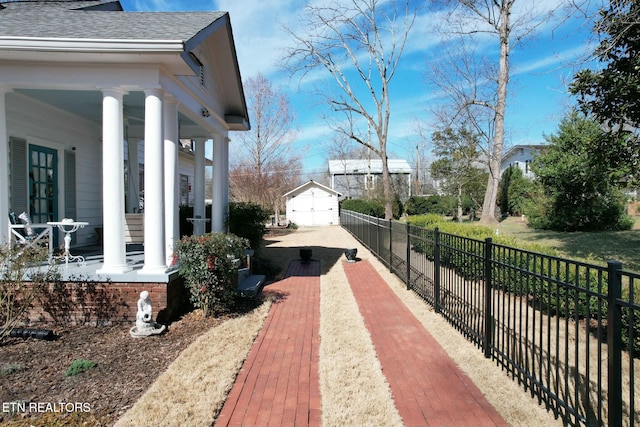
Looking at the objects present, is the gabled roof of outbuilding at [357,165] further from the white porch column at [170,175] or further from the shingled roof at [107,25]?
the white porch column at [170,175]

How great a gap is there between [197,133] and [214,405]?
7.79m

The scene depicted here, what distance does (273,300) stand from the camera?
6945mm

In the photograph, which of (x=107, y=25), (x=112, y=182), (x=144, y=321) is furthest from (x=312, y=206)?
(x=144, y=321)

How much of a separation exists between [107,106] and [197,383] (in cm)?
388

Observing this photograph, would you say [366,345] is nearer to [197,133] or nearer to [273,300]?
[273,300]

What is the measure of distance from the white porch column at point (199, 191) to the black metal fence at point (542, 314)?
4368 millimetres

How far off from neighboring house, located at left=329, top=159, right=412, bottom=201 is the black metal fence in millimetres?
29957

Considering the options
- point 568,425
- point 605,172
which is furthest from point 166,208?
point 605,172

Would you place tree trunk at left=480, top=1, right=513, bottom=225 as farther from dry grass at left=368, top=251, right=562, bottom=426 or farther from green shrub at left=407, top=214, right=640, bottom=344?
dry grass at left=368, top=251, right=562, bottom=426

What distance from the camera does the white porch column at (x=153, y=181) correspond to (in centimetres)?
538

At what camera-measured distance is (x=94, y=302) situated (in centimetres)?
525

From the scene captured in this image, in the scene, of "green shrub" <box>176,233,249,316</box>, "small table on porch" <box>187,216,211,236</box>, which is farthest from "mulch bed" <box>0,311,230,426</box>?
"small table on porch" <box>187,216,211,236</box>

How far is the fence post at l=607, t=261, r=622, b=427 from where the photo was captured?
239 centimetres

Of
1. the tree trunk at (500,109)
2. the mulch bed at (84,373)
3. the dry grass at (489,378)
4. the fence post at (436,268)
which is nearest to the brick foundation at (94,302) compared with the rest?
the mulch bed at (84,373)
